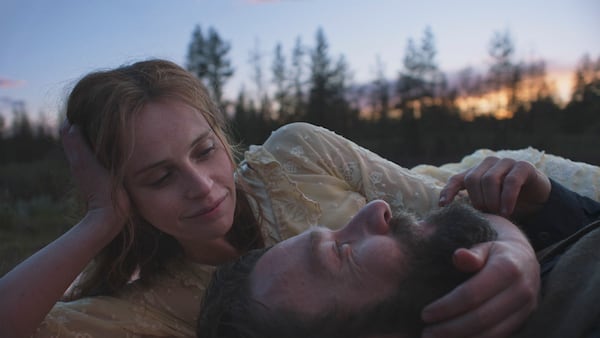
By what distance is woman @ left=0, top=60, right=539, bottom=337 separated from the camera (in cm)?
155

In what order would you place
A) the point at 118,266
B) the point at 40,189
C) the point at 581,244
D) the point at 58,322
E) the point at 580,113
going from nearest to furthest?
the point at 581,244, the point at 58,322, the point at 118,266, the point at 40,189, the point at 580,113

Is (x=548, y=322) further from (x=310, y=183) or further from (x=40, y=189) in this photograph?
(x=40, y=189)

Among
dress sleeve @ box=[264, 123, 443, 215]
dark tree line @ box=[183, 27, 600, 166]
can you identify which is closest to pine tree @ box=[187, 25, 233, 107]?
dark tree line @ box=[183, 27, 600, 166]

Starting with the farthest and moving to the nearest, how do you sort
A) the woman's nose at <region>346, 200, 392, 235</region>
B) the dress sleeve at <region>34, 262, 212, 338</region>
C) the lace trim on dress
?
the lace trim on dress → the dress sleeve at <region>34, 262, 212, 338</region> → the woman's nose at <region>346, 200, 392, 235</region>

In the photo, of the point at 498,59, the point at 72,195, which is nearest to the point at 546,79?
the point at 498,59

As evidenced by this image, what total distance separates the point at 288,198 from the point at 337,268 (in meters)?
0.80

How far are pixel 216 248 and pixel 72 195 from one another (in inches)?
28.1

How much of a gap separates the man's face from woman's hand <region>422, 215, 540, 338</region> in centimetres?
15

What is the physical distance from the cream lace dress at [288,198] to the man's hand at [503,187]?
1.14 feet

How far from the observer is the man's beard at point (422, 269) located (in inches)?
44.8

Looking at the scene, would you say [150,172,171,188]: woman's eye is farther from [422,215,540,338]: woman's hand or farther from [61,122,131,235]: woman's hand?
[422,215,540,338]: woman's hand

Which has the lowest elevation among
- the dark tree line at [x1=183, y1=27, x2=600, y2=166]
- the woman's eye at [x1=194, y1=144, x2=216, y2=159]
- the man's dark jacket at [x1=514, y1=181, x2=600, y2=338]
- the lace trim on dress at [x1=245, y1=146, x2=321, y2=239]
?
the dark tree line at [x1=183, y1=27, x2=600, y2=166]

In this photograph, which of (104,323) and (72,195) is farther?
(72,195)

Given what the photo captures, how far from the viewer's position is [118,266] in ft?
6.23
